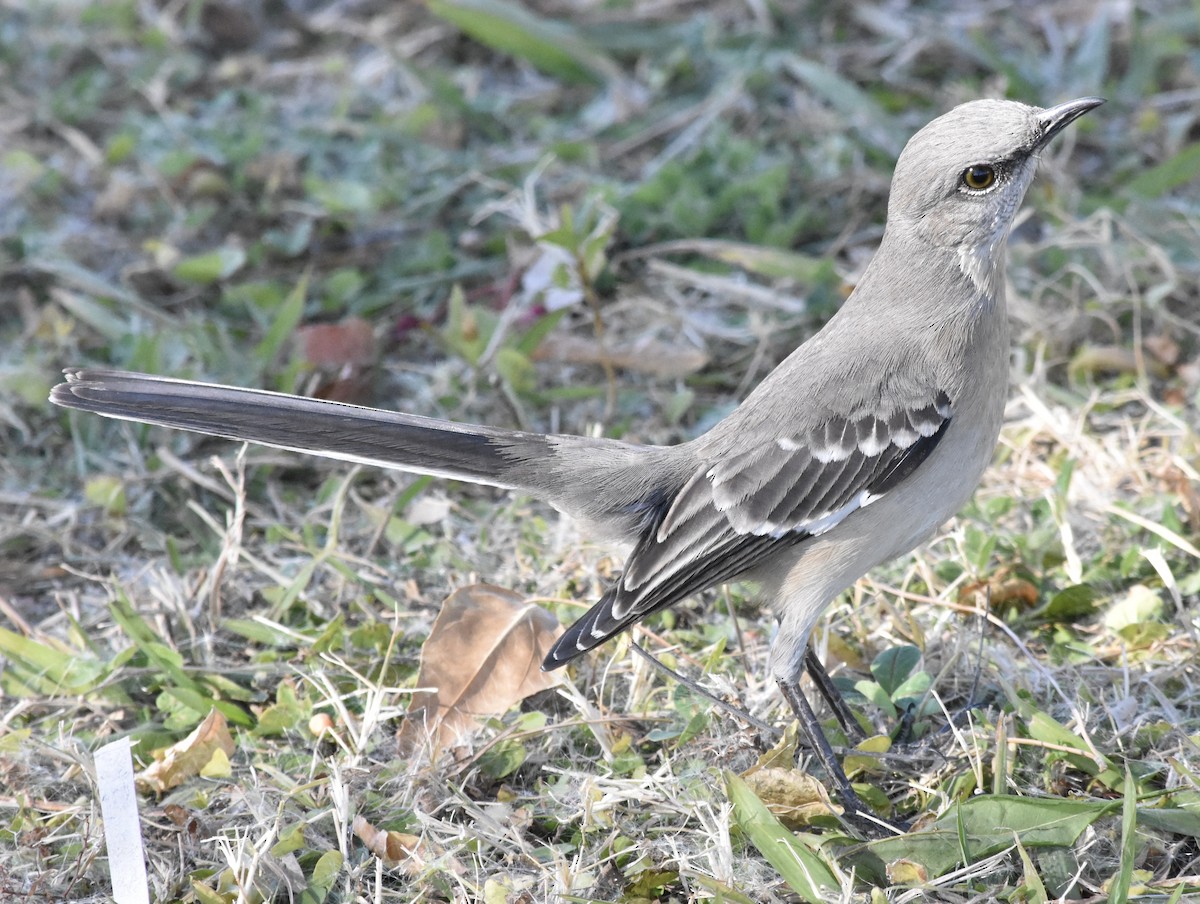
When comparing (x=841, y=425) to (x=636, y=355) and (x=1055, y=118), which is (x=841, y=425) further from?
(x=636, y=355)

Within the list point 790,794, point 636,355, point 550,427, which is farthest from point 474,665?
point 636,355

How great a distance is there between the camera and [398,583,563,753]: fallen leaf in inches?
163

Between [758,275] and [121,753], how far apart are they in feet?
12.3

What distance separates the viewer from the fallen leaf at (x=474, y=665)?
415 cm

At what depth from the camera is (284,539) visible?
5105mm

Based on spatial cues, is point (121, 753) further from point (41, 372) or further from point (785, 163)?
point (785, 163)

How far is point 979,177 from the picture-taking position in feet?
13.2

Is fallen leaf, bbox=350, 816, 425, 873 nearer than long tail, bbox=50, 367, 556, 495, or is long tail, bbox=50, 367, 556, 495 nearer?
fallen leaf, bbox=350, 816, 425, 873

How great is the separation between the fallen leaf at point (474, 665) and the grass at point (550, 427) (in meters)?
0.09

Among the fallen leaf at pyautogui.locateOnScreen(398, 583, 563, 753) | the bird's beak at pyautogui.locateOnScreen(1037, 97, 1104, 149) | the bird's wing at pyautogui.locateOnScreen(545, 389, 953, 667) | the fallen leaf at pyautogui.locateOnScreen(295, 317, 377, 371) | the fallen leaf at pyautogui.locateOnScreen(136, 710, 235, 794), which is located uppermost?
the bird's beak at pyautogui.locateOnScreen(1037, 97, 1104, 149)

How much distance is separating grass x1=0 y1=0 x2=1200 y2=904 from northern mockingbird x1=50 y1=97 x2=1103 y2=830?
0.44 meters

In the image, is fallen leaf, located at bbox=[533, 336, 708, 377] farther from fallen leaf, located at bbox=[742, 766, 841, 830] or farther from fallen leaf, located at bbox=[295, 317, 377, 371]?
fallen leaf, located at bbox=[742, 766, 841, 830]

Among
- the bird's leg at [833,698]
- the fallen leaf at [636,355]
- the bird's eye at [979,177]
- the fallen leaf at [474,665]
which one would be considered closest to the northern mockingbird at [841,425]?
the bird's eye at [979,177]

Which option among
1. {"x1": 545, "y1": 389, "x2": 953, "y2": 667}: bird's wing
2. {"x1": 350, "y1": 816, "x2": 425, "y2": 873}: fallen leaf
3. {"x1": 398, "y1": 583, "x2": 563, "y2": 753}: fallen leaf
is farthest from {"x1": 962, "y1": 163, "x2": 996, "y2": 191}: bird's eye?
{"x1": 350, "y1": 816, "x2": 425, "y2": 873}: fallen leaf
